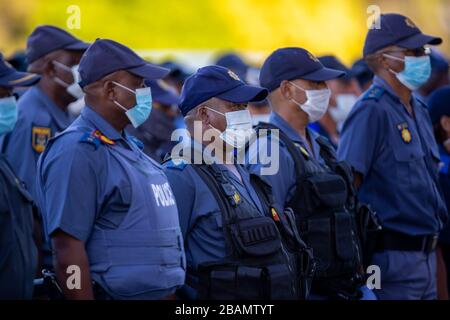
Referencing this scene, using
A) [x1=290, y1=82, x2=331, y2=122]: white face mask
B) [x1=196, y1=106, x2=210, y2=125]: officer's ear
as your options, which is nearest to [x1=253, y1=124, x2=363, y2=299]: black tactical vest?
[x1=290, y1=82, x2=331, y2=122]: white face mask

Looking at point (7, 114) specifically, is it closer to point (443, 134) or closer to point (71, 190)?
point (71, 190)

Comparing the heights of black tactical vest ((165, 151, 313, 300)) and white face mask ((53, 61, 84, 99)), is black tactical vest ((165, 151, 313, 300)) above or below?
below

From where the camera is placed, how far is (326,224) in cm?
568

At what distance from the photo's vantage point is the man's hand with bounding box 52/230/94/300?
14.5 feet

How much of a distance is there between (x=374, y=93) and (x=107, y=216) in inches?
110

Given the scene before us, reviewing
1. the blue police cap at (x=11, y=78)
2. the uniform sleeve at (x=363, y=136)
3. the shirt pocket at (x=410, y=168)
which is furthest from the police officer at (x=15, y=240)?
the shirt pocket at (x=410, y=168)

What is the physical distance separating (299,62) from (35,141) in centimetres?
183

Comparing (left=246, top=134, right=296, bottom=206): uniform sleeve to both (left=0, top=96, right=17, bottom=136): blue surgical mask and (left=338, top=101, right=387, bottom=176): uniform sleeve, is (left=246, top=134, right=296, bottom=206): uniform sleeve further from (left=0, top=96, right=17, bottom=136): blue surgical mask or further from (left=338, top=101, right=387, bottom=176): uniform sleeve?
(left=0, top=96, right=17, bottom=136): blue surgical mask

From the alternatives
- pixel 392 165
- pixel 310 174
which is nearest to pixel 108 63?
pixel 310 174

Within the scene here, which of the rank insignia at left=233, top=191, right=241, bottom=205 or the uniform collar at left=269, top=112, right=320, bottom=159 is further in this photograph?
the uniform collar at left=269, top=112, right=320, bottom=159

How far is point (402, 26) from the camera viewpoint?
6871 mm

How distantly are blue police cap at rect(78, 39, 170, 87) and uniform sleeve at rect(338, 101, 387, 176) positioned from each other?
204cm

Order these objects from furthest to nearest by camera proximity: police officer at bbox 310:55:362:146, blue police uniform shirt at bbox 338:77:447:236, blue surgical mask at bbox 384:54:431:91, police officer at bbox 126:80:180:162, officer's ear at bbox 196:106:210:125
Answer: police officer at bbox 310:55:362:146, police officer at bbox 126:80:180:162, blue surgical mask at bbox 384:54:431:91, blue police uniform shirt at bbox 338:77:447:236, officer's ear at bbox 196:106:210:125
